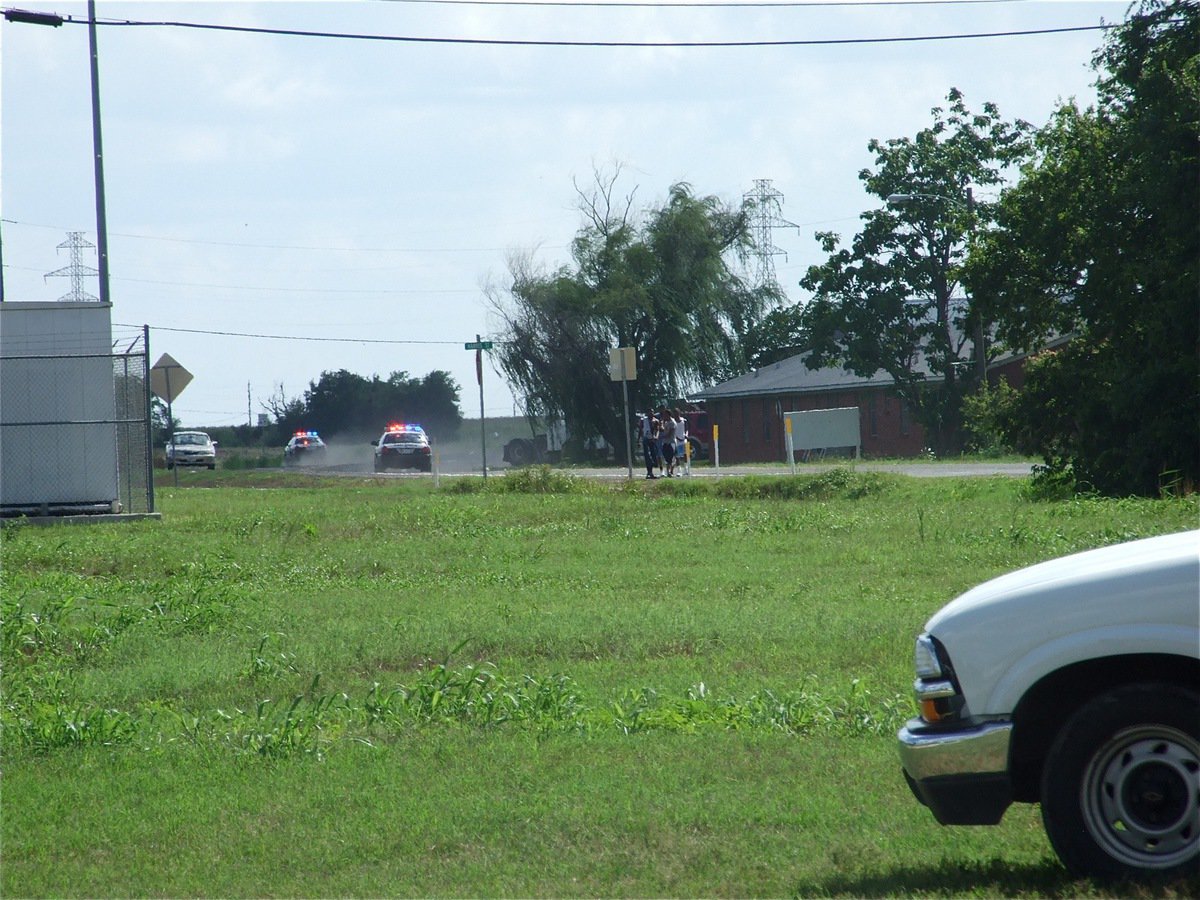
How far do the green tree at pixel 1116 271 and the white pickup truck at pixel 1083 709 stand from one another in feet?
59.0

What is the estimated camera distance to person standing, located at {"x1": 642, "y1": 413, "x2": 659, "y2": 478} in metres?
34.4

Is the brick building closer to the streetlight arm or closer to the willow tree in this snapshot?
the willow tree

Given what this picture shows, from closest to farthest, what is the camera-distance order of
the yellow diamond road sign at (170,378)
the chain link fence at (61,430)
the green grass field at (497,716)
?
1. the green grass field at (497,716)
2. the chain link fence at (61,430)
3. the yellow diamond road sign at (170,378)

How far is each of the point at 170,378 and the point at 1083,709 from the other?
29.7 meters

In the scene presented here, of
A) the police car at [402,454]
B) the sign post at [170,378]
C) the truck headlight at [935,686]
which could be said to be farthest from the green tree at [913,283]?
the truck headlight at [935,686]

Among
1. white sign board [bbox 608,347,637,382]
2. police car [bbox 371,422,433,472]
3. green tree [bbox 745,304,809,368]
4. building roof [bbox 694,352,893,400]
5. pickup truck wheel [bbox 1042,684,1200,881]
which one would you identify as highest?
green tree [bbox 745,304,809,368]

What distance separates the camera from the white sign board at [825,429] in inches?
1788

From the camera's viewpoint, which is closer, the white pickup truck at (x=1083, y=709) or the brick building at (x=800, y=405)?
the white pickup truck at (x=1083, y=709)

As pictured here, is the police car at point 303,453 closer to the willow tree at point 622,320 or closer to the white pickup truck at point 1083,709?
the willow tree at point 622,320

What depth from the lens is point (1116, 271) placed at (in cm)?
2314

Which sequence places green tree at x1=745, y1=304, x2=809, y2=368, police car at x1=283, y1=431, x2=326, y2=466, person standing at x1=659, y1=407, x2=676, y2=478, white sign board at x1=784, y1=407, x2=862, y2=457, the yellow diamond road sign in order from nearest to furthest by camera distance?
the yellow diamond road sign, person standing at x1=659, y1=407, x2=676, y2=478, white sign board at x1=784, y1=407, x2=862, y2=457, green tree at x1=745, y1=304, x2=809, y2=368, police car at x1=283, y1=431, x2=326, y2=466

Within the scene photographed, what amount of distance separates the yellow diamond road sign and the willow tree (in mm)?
26511

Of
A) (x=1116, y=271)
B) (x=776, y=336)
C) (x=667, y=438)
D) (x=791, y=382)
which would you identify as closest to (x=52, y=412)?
(x=667, y=438)

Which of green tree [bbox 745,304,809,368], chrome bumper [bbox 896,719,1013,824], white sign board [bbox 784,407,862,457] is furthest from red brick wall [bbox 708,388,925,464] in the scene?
chrome bumper [bbox 896,719,1013,824]
